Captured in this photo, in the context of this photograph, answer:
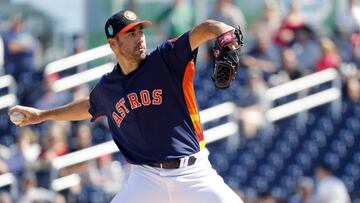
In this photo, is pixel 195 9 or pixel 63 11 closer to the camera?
pixel 195 9

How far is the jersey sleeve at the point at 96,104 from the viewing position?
666 cm

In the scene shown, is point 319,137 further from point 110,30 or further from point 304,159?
point 110,30

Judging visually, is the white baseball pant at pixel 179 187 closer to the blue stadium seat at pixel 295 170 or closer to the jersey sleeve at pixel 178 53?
the jersey sleeve at pixel 178 53

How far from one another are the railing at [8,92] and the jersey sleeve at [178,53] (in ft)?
21.6

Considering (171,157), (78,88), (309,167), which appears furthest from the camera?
(78,88)

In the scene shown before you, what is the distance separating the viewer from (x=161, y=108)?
20.6 feet

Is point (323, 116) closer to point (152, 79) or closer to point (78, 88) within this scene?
point (78, 88)

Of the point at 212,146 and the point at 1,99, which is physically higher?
the point at 1,99

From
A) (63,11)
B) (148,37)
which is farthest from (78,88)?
(63,11)

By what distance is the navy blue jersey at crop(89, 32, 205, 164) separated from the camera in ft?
20.6

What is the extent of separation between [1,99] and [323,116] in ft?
13.1

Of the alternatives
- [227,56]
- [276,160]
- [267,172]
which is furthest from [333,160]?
[227,56]

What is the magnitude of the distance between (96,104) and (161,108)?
2.08 ft

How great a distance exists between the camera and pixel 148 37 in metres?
15.6
